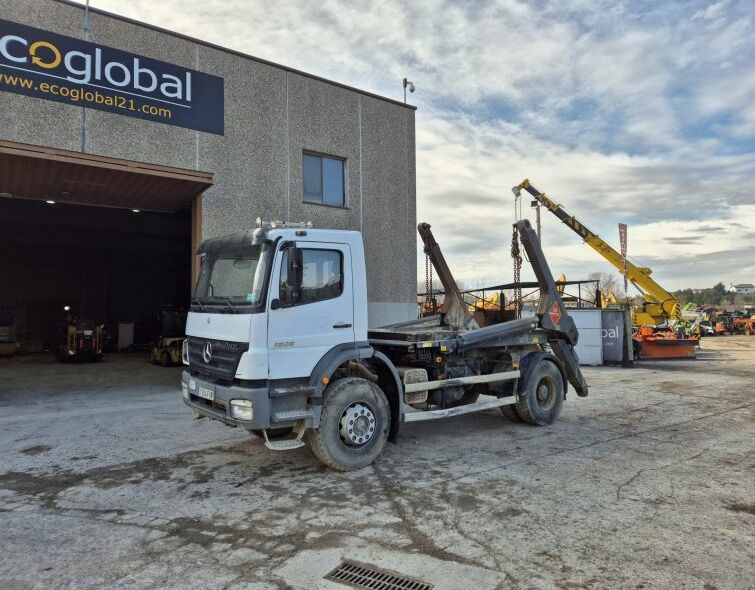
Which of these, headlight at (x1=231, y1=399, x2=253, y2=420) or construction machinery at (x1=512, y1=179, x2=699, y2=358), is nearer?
headlight at (x1=231, y1=399, x2=253, y2=420)

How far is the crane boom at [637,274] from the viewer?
27266 mm

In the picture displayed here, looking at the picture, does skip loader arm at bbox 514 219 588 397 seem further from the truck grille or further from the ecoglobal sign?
the ecoglobal sign

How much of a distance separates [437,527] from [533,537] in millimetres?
783

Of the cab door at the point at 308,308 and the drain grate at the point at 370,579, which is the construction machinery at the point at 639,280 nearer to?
the cab door at the point at 308,308

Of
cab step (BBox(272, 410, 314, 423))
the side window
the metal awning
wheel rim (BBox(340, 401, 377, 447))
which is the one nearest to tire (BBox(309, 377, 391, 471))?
wheel rim (BBox(340, 401, 377, 447))

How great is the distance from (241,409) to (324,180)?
28.6 ft

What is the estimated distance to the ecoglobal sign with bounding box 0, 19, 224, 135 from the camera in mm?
9312

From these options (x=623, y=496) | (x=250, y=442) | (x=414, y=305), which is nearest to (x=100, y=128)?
(x=250, y=442)

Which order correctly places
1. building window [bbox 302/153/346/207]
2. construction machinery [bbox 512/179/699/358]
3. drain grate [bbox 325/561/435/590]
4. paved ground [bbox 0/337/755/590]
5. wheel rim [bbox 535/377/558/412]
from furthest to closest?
construction machinery [bbox 512/179/699/358] < building window [bbox 302/153/346/207] < wheel rim [bbox 535/377/558/412] < paved ground [bbox 0/337/755/590] < drain grate [bbox 325/561/435/590]

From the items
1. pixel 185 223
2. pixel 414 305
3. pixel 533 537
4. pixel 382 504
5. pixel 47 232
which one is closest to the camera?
pixel 533 537

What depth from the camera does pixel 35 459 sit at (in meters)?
6.56

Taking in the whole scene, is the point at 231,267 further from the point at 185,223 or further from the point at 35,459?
the point at 185,223

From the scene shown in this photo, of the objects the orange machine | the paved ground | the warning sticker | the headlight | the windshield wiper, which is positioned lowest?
the paved ground

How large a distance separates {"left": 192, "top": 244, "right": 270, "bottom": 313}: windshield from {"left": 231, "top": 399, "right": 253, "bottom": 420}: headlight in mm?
956
